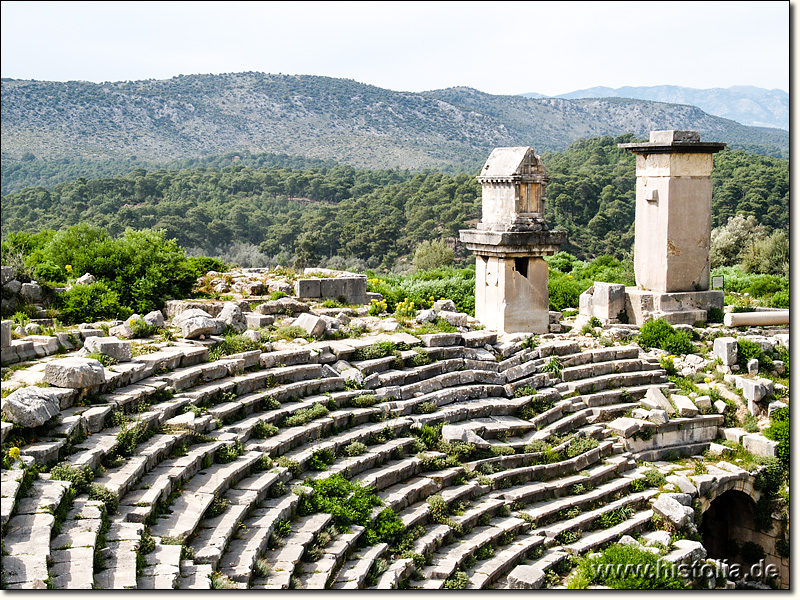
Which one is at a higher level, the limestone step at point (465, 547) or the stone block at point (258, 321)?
the stone block at point (258, 321)

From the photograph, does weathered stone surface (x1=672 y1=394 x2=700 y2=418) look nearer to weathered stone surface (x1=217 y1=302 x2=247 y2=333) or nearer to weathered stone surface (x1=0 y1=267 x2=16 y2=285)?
weathered stone surface (x1=217 y1=302 x2=247 y2=333)

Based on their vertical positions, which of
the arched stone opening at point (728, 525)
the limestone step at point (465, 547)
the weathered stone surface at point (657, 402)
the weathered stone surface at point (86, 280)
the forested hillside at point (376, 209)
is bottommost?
the arched stone opening at point (728, 525)

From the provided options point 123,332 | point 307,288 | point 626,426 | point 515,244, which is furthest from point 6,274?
point 626,426

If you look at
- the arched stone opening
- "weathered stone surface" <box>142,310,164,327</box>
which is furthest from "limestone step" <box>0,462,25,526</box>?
the arched stone opening

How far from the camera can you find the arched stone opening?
13430 mm

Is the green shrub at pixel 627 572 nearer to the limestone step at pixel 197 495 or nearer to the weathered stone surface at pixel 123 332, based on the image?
the limestone step at pixel 197 495

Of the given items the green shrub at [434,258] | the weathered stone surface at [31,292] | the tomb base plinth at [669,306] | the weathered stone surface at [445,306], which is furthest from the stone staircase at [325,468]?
the green shrub at [434,258]

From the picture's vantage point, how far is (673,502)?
11.7 meters

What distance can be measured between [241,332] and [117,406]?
157 inches

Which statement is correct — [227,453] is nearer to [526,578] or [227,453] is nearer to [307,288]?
[526,578]

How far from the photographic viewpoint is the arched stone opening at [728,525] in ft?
44.1

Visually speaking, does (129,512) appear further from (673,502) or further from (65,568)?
(673,502)

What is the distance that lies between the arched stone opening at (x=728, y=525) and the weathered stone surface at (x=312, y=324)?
622 centimetres

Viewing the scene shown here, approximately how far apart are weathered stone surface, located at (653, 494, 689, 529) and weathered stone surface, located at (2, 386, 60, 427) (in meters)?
7.43
